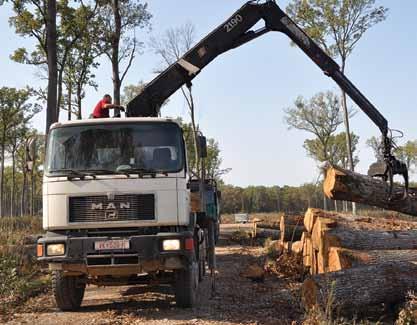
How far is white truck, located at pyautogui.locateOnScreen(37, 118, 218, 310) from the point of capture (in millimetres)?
6789

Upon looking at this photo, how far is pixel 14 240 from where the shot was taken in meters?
12.7

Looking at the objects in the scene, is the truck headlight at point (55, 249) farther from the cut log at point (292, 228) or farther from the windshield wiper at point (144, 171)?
the cut log at point (292, 228)

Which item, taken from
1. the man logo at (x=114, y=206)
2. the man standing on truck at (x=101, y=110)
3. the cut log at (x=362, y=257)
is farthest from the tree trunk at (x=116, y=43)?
the man logo at (x=114, y=206)

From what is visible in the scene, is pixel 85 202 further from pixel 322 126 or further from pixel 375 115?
pixel 322 126

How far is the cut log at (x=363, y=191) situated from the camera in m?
8.72

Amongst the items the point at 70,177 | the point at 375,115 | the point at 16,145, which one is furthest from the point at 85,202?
the point at 16,145

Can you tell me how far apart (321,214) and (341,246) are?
4.43ft

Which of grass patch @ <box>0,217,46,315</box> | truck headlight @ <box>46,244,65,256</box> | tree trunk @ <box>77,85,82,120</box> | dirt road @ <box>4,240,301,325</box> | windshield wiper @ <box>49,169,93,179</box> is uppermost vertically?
tree trunk @ <box>77,85,82,120</box>

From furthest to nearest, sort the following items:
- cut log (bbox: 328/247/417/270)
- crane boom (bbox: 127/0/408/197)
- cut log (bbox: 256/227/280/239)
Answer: cut log (bbox: 256/227/280/239), crane boom (bbox: 127/0/408/197), cut log (bbox: 328/247/417/270)

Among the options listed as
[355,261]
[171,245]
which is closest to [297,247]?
[355,261]

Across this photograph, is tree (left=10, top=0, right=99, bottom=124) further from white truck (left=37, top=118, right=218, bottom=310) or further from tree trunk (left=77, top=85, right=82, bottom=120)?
white truck (left=37, top=118, right=218, bottom=310)

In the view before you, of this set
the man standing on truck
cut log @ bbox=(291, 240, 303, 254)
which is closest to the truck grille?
the man standing on truck

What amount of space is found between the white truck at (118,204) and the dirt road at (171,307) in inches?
20.0

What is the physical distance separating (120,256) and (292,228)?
25.1ft
